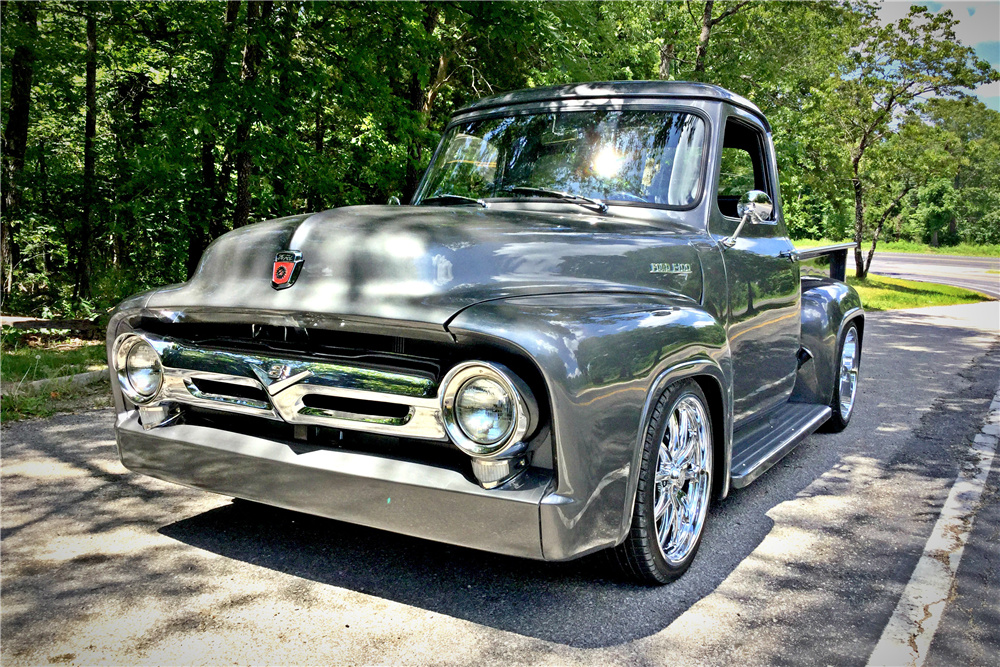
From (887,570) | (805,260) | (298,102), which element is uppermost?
(298,102)

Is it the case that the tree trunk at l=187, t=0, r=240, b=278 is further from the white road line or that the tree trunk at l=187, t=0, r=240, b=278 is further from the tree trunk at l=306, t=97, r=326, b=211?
the white road line

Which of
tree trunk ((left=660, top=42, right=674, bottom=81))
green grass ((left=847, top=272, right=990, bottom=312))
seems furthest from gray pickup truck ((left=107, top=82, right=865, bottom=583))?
green grass ((left=847, top=272, right=990, bottom=312))

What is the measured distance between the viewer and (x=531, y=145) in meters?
4.28

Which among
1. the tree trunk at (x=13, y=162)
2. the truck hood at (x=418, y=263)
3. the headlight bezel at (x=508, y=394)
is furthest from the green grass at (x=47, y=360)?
the headlight bezel at (x=508, y=394)

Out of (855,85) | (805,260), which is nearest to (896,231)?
(855,85)

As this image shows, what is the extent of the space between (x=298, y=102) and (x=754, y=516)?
7456mm

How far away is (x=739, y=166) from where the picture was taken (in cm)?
474

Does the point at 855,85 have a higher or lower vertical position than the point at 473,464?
higher

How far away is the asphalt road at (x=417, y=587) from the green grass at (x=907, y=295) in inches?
634

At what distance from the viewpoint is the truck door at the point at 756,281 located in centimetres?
423

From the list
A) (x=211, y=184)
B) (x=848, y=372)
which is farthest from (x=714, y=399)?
(x=211, y=184)

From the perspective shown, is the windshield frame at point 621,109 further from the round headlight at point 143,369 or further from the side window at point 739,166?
the round headlight at point 143,369

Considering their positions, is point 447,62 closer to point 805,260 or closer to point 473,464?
point 805,260

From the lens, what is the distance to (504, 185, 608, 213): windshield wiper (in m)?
3.89
